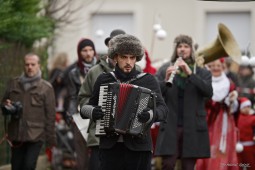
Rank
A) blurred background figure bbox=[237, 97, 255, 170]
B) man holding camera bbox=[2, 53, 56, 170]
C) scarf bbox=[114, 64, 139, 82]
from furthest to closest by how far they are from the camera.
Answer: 1. blurred background figure bbox=[237, 97, 255, 170]
2. man holding camera bbox=[2, 53, 56, 170]
3. scarf bbox=[114, 64, 139, 82]

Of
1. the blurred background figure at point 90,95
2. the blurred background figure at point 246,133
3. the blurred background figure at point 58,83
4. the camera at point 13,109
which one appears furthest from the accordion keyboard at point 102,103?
the blurred background figure at point 58,83

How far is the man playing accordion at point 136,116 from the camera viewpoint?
934 centimetres

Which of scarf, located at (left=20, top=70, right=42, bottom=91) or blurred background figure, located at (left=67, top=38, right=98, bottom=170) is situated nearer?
scarf, located at (left=20, top=70, right=42, bottom=91)

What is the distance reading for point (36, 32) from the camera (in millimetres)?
14977

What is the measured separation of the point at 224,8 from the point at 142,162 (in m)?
17.4

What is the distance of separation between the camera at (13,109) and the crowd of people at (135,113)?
0.05 feet

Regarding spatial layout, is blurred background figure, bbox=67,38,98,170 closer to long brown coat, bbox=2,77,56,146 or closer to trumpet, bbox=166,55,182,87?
long brown coat, bbox=2,77,56,146

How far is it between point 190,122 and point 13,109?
2.32m

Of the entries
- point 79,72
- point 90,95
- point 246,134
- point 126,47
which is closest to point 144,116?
point 126,47

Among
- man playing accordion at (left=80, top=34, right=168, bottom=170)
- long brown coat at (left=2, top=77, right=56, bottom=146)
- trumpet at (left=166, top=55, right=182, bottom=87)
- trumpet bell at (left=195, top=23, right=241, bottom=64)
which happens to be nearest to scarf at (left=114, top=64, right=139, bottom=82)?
man playing accordion at (left=80, top=34, right=168, bottom=170)

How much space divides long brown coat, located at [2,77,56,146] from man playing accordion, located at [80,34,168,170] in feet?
10.7

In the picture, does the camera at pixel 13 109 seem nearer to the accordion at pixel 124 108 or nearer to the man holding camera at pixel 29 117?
the man holding camera at pixel 29 117

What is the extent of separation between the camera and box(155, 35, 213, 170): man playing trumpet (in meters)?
12.2

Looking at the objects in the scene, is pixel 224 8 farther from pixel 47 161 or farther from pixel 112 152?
pixel 112 152
